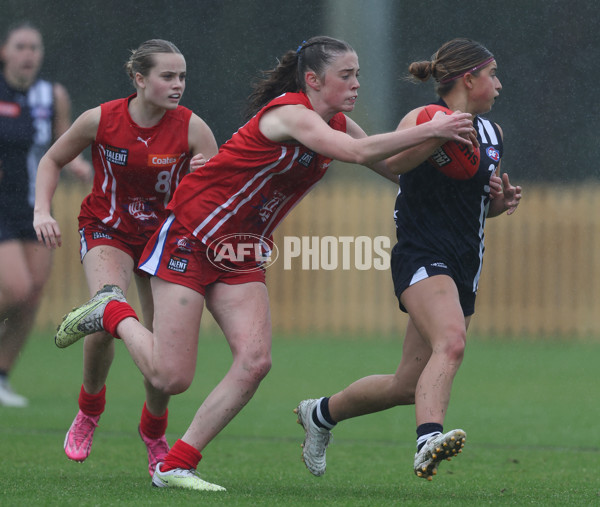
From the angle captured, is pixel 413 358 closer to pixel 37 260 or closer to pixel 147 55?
pixel 147 55

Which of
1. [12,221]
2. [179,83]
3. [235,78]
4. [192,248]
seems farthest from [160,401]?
[235,78]

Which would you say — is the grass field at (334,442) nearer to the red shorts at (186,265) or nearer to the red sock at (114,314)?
the red sock at (114,314)

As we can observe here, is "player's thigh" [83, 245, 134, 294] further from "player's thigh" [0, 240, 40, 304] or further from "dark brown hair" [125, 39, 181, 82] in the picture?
"player's thigh" [0, 240, 40, 304]

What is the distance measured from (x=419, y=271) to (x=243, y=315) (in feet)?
2.56

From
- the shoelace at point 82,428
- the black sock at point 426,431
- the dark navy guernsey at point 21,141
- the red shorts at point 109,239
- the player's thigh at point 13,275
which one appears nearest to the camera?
the black sock at point 426,431

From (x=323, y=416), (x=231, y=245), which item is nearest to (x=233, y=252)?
(x=231, y=245)

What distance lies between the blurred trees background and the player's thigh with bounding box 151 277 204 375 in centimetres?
406

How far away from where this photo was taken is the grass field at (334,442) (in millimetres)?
4820

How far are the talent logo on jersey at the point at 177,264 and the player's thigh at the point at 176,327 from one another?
0.22 feet

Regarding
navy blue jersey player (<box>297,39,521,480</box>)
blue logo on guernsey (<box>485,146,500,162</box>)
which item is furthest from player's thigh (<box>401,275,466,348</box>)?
blue logo on guernsey (<box>485,146,500,162</box>)

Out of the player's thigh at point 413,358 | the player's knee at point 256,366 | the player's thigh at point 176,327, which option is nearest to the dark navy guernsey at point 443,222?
the player's thigh at point 413,358

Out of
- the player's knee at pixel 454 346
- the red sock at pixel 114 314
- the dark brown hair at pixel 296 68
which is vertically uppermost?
the dark brown hair at pixel 296 68

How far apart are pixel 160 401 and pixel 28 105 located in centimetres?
309

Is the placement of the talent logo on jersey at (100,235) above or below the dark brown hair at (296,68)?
below
